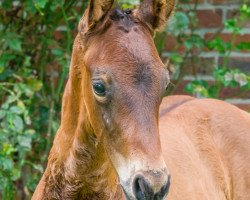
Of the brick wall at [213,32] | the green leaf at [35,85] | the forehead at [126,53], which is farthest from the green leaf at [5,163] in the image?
the brick wall at [213,32]

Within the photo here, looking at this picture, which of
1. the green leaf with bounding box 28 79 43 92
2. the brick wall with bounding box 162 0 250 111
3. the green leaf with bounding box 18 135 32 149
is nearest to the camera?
the green leaf with bounding box 18 135 32 149

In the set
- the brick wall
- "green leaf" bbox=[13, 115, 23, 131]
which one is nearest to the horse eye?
"green leaf" bbox=[13, 115, 23, 131]

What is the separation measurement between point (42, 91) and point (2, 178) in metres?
0.76

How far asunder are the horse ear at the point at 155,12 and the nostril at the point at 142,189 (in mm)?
639

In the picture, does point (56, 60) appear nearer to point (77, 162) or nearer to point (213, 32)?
point (213, 32)

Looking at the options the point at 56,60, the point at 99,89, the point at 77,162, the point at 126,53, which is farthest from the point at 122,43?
the point at 56,60

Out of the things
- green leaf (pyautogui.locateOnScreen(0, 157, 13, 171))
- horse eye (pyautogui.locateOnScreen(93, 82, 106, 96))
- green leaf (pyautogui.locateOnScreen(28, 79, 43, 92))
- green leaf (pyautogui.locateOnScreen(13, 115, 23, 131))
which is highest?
horse eye (pyautogui.locateOnScreen(93, 82, 106, 96))

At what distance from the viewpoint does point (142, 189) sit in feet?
9.29

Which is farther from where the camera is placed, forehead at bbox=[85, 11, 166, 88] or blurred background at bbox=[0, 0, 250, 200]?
blurred background at bbox=[0, 0, 250, 200]

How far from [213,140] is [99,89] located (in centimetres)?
123

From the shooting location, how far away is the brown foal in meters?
2.90

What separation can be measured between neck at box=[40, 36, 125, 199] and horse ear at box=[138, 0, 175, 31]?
0.87 feet

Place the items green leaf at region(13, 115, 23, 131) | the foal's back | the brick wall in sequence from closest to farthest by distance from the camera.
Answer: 1. the foal's back
2. green leaf at region(13, 115, 23, 131)
3. the brick wall

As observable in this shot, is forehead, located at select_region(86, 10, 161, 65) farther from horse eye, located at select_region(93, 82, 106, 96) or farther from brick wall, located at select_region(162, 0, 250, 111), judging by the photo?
brick wall, located at select_region(162, 0, 250, 111)
